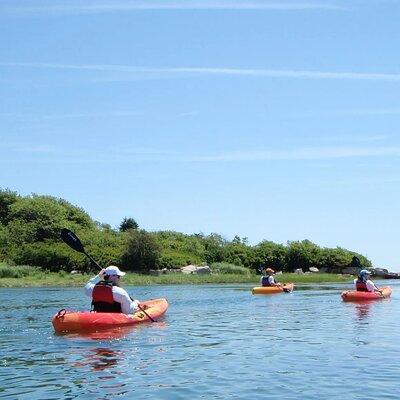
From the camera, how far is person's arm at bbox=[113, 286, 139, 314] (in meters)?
15.2

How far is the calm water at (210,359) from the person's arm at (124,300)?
1.58 ft

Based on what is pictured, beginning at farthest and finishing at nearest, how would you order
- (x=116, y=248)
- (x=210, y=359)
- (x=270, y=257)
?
(x=270, y=257), (x=116, y=248), (x=210, y=359)

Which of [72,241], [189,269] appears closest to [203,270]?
[189,269]

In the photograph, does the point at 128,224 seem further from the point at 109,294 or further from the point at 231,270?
the point at 109,294

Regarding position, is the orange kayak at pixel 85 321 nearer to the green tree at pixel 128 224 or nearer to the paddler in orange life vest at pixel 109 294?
the paddler in orange life vest at pixel 109 294

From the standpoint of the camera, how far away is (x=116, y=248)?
58062 millimetres

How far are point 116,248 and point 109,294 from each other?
43.3 metres

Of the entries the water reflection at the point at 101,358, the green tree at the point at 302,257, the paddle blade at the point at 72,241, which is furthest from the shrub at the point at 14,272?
the water reflection at the point at 101,358

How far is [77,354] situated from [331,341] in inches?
195

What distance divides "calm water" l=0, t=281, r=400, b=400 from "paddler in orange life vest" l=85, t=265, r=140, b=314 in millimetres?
624

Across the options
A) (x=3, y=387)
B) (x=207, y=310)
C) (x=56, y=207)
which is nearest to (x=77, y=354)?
(x=3, y=387)

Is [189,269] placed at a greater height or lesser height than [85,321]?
greater

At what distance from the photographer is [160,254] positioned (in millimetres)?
55531

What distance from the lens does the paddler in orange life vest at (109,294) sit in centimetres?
1498
